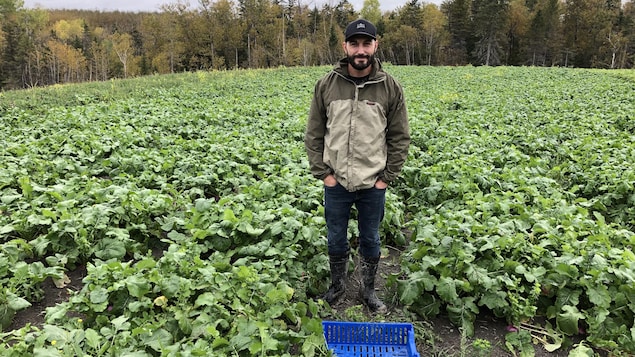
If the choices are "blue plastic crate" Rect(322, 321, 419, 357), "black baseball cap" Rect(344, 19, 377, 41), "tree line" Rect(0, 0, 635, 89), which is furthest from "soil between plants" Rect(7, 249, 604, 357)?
"tree line" Rect(0, 0, 635, 89)

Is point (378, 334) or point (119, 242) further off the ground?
point (119, 242)

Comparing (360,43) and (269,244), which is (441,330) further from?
(360,43)

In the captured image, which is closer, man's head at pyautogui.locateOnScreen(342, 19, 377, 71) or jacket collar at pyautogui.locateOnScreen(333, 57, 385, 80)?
man's head at pyautogui.locateOnScreen(342, 19, 377, 71)

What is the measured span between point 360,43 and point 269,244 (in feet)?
6.83

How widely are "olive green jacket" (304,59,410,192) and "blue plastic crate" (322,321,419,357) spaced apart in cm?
107

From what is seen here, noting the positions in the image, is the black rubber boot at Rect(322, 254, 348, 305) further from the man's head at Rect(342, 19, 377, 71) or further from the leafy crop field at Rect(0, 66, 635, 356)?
the man's head at Rect(342, 19, 377, 71)

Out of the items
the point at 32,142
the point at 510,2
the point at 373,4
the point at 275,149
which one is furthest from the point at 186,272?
the point at 373,4

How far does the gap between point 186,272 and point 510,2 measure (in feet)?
248

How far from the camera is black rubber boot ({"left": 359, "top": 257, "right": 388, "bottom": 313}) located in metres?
3.91

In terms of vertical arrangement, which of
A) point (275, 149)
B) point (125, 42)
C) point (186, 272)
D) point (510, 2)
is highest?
point (510, 2)

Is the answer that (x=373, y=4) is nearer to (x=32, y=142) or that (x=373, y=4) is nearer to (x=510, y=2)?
(x=510, y=2)

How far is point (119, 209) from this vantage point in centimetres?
465

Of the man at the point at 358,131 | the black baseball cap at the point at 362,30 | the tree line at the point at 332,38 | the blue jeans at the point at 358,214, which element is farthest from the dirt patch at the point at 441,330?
the tree line at the point at 332,38

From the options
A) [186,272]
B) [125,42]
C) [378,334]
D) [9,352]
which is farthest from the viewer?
[125,42]
